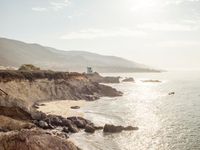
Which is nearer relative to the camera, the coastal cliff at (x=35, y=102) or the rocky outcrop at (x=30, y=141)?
the rocky outcrop at (x=30, y=141)

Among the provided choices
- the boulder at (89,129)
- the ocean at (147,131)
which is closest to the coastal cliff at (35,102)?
the boulder at (89,129)

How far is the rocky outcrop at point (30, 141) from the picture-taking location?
3019 cm

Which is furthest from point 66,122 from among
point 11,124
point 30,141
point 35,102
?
point 35,102

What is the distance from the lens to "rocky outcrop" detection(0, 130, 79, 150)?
3019 cm

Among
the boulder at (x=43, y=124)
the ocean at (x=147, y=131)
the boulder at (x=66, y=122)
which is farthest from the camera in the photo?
the boulder at (x=66, y=122)

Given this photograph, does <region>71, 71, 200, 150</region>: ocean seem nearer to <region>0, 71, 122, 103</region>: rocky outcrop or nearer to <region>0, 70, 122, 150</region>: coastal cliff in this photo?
<region>0, 70, 122, 150</region>: coastal cliff

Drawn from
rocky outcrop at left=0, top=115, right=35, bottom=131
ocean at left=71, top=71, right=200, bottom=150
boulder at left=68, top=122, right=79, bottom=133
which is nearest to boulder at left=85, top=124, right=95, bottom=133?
ocean at left=71, top=71, right=200, bottom=150

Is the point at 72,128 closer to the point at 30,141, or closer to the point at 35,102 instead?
the point at 30,141

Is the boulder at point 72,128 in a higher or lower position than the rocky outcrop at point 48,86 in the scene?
lower

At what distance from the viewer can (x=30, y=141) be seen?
30812 millimetres

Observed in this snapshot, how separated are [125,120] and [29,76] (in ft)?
125

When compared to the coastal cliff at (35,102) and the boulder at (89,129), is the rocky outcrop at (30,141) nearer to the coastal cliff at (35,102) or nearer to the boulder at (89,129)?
the coastal cliff at (35,102)

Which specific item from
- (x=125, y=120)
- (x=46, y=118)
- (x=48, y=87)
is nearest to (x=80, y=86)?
(x=48, y=87)

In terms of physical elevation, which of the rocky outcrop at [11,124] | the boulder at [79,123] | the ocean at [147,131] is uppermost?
the rocky outcrop at [11,124]
